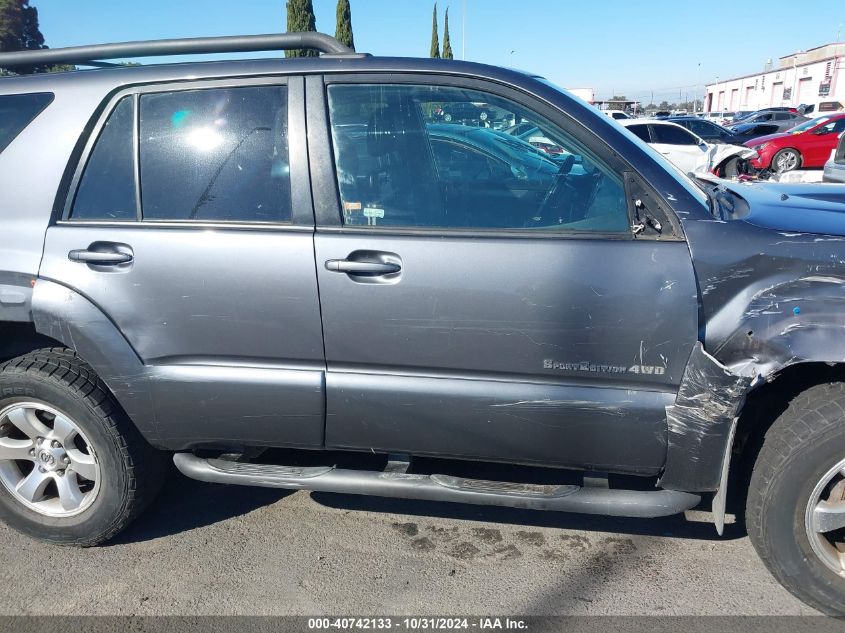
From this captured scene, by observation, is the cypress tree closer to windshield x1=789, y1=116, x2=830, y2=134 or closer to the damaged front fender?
windshield x1=789, y1=116, x2=830, y2=134

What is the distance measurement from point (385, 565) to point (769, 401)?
1.64m

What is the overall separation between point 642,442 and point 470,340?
0.72 meters

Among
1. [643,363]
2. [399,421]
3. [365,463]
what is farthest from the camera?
[365,463]

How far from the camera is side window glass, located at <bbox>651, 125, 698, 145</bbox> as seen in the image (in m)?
15.4

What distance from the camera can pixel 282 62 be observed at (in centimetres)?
263

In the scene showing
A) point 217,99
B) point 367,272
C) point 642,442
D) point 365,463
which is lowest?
point 365,463

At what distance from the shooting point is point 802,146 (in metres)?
17.0

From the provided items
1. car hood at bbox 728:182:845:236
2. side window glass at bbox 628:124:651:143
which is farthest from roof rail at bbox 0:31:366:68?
side window glass at bbox 628:124:651:143

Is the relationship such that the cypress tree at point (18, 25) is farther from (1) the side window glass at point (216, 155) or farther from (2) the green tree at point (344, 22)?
(1) the side window glass at point (216, 155)

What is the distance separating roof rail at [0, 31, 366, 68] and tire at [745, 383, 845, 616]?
2.19 metres

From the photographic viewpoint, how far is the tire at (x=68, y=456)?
275 cm

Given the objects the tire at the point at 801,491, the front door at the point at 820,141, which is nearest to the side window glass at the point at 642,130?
the front door at the point at 820,141

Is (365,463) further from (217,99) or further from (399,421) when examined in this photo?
(217,99)

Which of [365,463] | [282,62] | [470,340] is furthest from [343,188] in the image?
[365,463]
